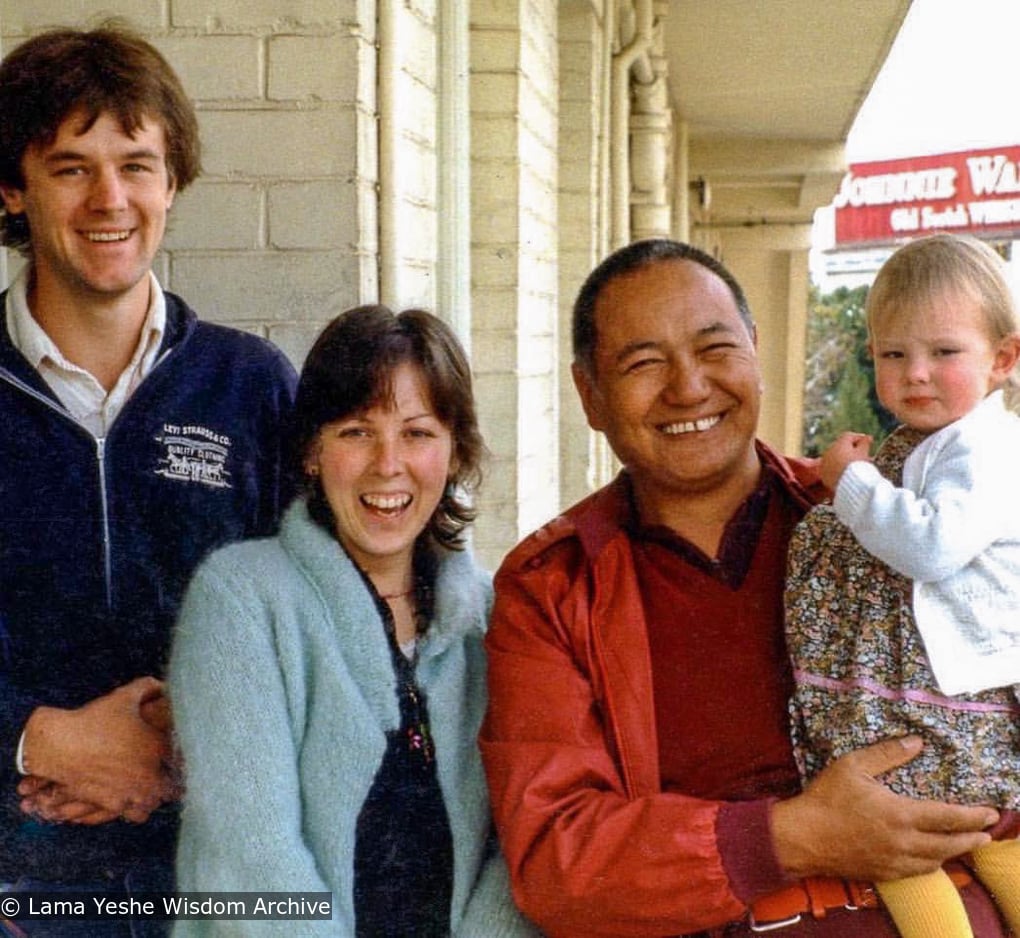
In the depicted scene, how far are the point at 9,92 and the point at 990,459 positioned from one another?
4.46ft

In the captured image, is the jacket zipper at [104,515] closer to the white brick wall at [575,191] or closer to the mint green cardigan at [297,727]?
the mint green cardigan at [297,727]

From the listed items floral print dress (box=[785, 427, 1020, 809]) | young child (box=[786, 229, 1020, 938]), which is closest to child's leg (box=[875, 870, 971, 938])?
young child (box=[786, 229, 1020, 938])

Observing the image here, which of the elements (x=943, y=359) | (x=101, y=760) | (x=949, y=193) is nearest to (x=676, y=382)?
(x=943, y=359)

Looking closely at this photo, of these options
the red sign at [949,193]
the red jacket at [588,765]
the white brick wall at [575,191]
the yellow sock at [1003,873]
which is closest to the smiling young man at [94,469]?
the red jacket at [588,765]

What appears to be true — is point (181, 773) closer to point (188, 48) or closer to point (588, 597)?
point (588, 597)

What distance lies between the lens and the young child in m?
1.87

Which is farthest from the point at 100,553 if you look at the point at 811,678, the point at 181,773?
the point at 811,678

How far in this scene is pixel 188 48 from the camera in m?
2.61

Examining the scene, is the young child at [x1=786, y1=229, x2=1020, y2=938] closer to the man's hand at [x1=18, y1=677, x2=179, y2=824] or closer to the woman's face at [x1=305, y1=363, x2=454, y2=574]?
the woman's face at [x1=305, y1=363, x2=454, y2=574]

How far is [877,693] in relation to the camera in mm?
1892

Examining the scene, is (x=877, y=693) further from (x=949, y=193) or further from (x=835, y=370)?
(x=835, y=370)

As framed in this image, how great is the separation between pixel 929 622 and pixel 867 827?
263 millimetres

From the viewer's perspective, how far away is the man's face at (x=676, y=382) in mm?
2090

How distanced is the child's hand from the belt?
0.51 meters
